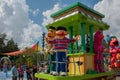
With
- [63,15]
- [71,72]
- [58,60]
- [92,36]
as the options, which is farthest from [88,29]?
[58,60]

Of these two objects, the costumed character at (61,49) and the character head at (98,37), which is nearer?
the costumed character at (61,49)

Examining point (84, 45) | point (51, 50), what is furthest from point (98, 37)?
point (51, 50)

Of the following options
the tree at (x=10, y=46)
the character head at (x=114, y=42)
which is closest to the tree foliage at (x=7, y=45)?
the tree at (x=10, y=46)

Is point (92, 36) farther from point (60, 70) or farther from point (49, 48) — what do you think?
point (60, 70)

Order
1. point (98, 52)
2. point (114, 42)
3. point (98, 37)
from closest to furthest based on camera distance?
1. point (98, 52)
2. point (98, 37)
3. point (114, 42)

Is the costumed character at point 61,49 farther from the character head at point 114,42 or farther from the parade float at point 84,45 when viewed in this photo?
the character head at point 114,42

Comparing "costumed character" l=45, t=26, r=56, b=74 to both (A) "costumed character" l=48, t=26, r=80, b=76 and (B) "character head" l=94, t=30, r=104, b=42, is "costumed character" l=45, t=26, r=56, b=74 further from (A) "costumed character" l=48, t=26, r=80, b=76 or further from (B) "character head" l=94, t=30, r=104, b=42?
(B) "character head" l=94, t=30, r=104, b=42

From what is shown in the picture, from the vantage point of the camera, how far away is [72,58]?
8.81 meters

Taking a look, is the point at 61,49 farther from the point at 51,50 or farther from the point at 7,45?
the point at 7,45

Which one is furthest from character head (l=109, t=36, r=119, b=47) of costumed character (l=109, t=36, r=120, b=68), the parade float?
the parade float

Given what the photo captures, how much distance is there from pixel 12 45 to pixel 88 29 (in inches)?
2089

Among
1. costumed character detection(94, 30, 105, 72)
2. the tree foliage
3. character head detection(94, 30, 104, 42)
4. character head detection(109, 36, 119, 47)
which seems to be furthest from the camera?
the tree foliage

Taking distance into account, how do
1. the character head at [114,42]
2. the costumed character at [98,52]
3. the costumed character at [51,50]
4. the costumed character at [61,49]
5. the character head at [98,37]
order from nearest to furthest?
the costumed character at [61,49] → the costumed character at [51,50] → the costumed character at [98,52] → the character head at [98,37] → the character head at [114,42]

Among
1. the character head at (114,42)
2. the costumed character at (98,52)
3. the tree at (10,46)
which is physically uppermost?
the tree at (10,46)
